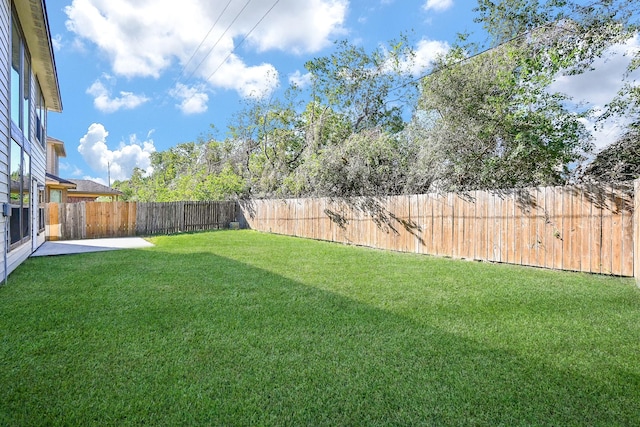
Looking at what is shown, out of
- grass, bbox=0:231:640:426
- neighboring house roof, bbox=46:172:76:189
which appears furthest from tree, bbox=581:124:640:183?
neighboring house roof, bbox=46:172:76:189

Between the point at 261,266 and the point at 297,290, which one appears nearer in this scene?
the point at 297,290

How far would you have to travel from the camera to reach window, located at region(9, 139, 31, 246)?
17.7 feet

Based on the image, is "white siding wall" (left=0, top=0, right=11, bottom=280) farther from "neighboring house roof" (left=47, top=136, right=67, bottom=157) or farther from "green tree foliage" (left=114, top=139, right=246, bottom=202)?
"neighboring house roof" (left=47, top=136, right=67, bottom=157)

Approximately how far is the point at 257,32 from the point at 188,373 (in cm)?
1051

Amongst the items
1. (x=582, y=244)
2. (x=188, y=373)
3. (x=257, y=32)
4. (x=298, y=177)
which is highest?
(x=257, y=32)

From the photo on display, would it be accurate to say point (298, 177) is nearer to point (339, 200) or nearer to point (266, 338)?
point (339, 200)

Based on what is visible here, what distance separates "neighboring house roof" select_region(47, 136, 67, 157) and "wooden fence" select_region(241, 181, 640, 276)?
616 inches

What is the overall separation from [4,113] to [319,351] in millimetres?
5385

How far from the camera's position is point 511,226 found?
20.2 feet

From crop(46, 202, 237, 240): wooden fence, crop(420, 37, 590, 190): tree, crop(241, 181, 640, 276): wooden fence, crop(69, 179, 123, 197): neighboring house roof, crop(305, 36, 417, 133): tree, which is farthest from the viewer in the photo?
crop(69, 179, 123, 197): neighboring house roof

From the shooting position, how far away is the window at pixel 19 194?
5387 millimetres

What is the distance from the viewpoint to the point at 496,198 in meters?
6.36

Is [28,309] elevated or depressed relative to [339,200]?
depressed

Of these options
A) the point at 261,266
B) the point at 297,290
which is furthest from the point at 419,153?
the point at 297,290
